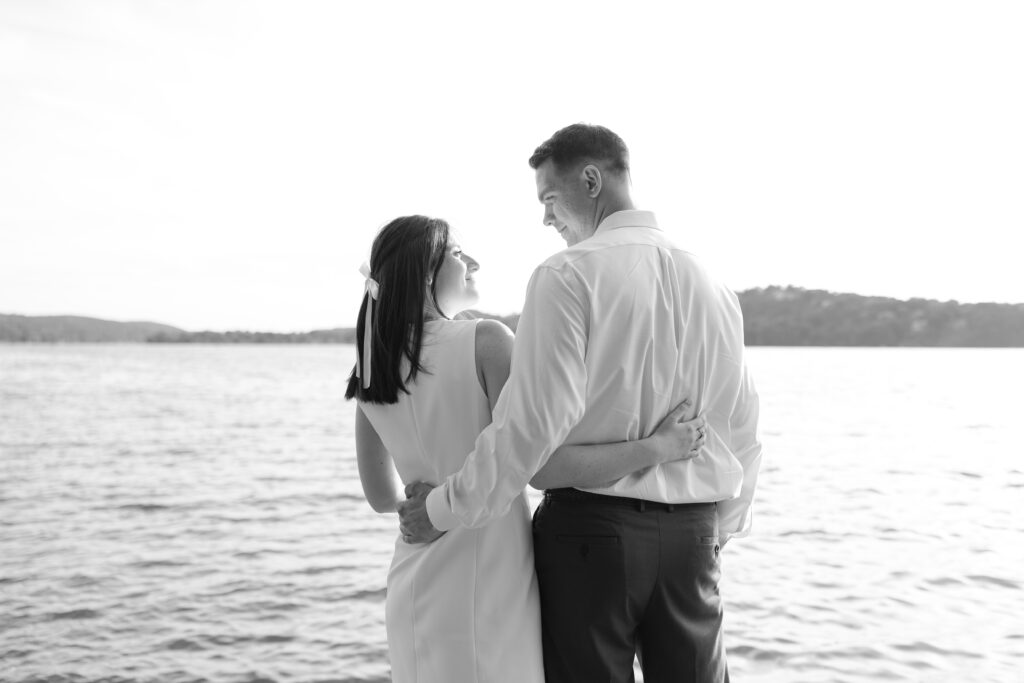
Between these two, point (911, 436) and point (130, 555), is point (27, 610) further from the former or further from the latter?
point (911, 436)

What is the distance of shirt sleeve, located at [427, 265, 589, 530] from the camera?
2.09 m

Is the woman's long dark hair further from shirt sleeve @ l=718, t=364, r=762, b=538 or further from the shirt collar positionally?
shirt sleeve @ l=718, t=364, r=762, b=538

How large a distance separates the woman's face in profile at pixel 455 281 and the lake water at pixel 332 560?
14.1 feet

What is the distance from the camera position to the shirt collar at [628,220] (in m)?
2.36

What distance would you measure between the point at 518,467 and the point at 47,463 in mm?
18295

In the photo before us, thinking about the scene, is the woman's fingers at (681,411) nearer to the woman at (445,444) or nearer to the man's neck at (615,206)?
the woman at (445,444)

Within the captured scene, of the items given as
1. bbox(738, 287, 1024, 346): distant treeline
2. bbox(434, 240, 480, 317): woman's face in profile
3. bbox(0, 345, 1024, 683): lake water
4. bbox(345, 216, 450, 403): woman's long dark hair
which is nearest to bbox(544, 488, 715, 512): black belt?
bbox(345, 216, 450, 403): woman's long dark hair

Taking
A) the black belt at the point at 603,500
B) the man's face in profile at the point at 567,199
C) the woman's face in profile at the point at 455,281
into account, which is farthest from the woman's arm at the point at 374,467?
the man's face in profile at the point at 567,199

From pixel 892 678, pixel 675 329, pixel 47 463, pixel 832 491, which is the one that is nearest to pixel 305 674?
pixel 892 678

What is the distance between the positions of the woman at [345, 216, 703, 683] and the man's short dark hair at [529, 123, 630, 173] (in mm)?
365

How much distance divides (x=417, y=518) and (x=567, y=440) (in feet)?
1.43

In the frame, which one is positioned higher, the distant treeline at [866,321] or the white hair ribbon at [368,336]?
the distant treeline at [866,321]

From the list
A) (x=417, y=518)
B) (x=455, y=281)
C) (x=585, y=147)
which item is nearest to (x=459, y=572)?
(x=417, y=518)

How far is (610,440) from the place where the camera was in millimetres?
2225
